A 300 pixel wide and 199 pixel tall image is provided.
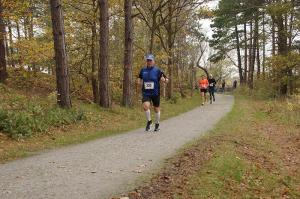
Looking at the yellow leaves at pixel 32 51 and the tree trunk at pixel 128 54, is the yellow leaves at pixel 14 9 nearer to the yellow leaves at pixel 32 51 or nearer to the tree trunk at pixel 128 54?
the yellow leaves at pixel 32 51

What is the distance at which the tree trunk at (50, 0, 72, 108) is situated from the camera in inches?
545

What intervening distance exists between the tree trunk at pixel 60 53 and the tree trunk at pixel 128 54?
5.55 metres

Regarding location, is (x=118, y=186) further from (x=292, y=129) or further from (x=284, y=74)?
(x=284, y=74)

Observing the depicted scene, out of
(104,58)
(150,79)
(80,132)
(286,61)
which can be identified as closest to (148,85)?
(150,79)

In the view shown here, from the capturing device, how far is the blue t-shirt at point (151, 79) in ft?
40.8

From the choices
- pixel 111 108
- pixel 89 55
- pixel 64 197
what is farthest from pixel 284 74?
pixel 64 197

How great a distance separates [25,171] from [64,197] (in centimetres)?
177

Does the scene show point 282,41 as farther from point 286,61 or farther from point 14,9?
point 14,9

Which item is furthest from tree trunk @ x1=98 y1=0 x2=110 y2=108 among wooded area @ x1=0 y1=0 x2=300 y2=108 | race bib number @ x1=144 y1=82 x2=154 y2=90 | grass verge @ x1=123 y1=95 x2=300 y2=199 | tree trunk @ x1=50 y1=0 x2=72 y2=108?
grass verge @ x1=123 y1=95 x2=300 y2=199

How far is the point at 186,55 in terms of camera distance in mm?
56469

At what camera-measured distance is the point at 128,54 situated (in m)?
19.5

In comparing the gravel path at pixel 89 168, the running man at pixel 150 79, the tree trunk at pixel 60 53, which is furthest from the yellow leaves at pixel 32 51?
the gravel path at pixel 89 168

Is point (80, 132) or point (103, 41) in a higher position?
point (103, 41)

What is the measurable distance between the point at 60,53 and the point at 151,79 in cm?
364
